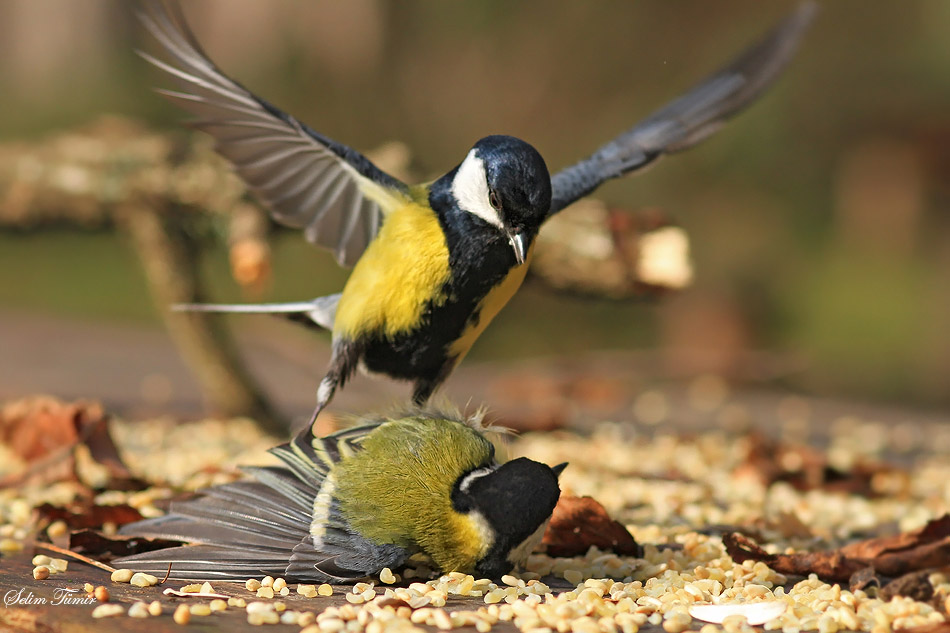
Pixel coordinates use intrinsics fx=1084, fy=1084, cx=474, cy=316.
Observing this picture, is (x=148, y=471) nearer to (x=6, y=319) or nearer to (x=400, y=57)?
(x=6, y=319)

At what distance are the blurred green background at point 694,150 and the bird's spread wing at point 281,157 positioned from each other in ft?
16.0

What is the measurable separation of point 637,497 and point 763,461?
2.17ft

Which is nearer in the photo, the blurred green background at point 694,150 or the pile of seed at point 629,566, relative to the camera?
the pile of seed at point 629,566

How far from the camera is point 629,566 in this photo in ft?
6.82

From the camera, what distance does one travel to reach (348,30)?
9.53 meters

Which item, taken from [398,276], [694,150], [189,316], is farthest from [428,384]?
[694,150]

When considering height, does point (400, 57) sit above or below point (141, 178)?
above

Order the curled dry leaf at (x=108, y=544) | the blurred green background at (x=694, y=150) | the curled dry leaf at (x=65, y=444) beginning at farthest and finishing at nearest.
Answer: the blurred green background at (x=694, y=150)
the curled dry leaf at (x=65, y=444)
the curled dry leaf at (x=108, y=544)

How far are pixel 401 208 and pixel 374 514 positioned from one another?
845 mm

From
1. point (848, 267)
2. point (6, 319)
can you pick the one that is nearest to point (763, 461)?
point (6, 319)

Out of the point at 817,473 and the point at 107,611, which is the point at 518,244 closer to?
the point at 107,611

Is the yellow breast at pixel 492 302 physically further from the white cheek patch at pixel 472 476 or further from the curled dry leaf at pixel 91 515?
the curled dry leaf at pixel 91 515

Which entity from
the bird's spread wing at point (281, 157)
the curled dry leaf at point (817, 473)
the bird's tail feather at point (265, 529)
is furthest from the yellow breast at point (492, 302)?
the curled dry leaf at point (817, 473)

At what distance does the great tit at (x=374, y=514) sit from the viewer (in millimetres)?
1840
